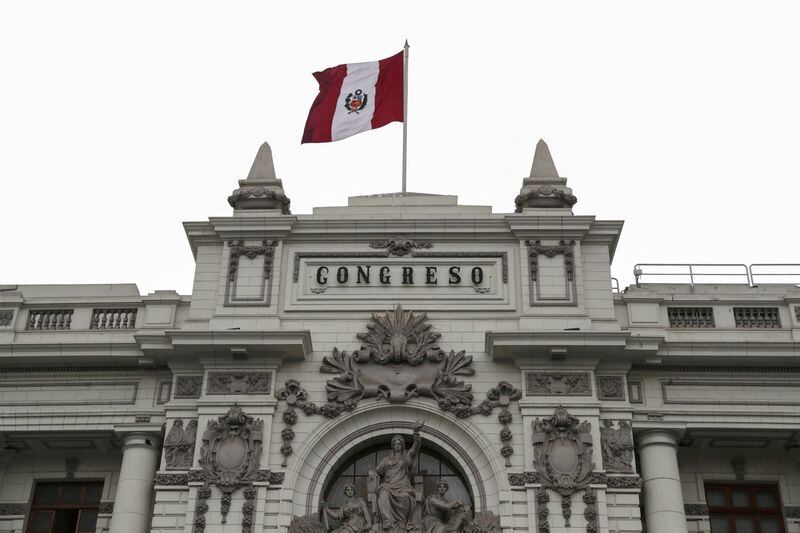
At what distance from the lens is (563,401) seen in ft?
81.2

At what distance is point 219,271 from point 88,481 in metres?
6.20

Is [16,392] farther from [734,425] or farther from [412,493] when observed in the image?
[734,425]

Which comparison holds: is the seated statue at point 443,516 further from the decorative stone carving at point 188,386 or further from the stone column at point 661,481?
the decorative stone carving at point 188,386

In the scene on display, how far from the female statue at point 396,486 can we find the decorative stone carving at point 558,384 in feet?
9.29

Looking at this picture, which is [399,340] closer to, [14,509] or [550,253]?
[550,253]

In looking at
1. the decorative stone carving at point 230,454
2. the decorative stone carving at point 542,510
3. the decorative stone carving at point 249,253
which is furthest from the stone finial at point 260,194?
the decorative stone carving at point 542,510

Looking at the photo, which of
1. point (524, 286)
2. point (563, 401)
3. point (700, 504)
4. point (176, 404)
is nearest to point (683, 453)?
point (700, 504)

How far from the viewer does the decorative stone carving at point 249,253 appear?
1056 inches

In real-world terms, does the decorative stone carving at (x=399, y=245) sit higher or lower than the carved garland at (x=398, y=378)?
higher

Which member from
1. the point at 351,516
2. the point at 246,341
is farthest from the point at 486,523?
the point at 246,341

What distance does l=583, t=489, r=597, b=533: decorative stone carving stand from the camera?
23156mm

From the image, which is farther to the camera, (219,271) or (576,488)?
(219,271)

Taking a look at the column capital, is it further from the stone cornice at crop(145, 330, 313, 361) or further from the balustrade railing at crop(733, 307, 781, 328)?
the stone cornice at crop(145, 330, 313, 361)

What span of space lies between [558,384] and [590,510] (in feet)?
10.2
